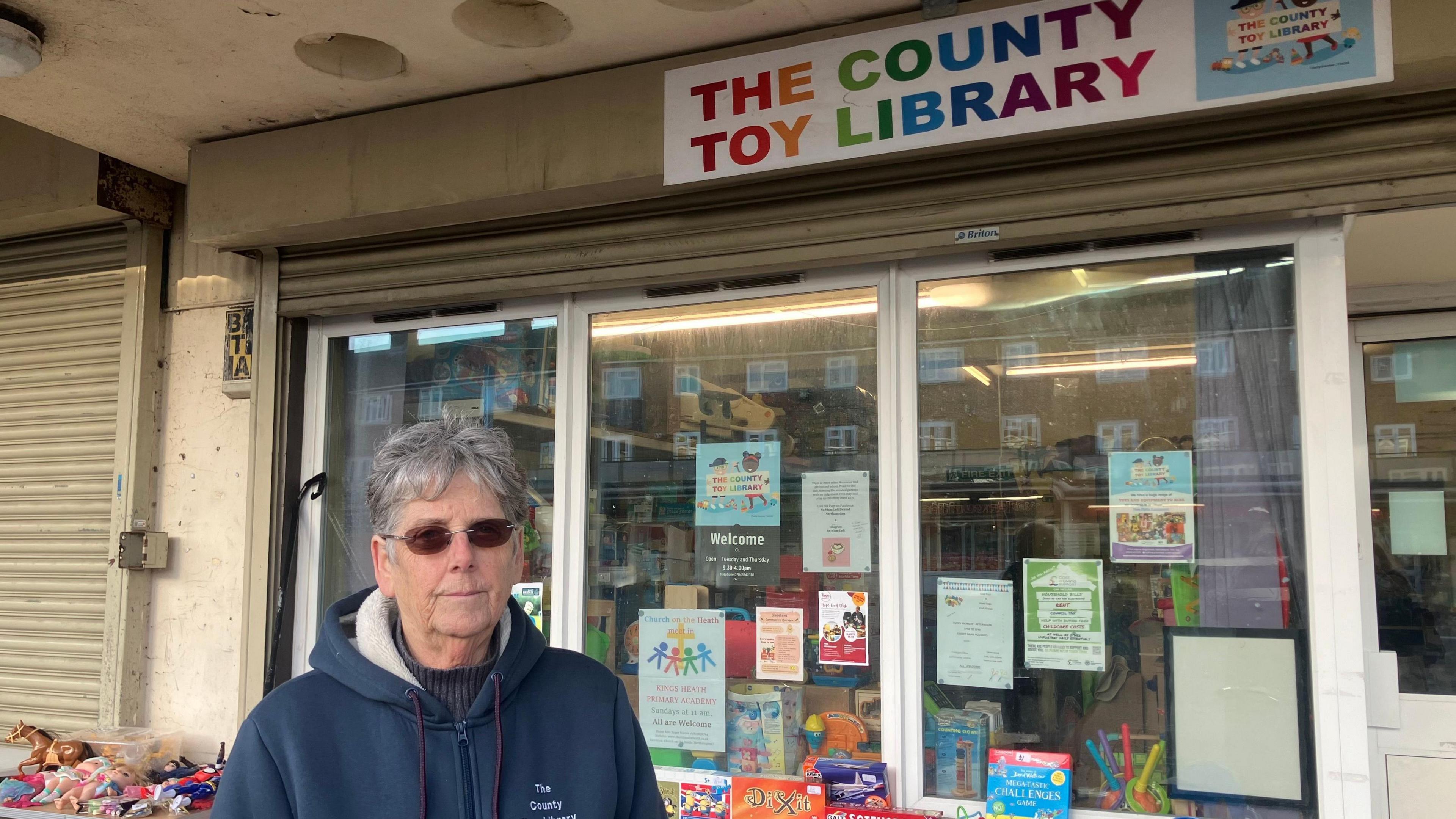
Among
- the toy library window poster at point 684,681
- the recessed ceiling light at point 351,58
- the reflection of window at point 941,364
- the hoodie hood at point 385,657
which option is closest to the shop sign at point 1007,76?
the reflection of window at point 941,364

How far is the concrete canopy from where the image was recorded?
353cm

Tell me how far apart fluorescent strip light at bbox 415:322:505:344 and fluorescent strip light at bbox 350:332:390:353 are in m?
0.18

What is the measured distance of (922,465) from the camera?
3.79 meters

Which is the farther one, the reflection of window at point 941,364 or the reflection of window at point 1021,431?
the reflection of window at point 941,364

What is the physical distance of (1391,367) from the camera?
4.41 meters

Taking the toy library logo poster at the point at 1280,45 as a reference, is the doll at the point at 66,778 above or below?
below

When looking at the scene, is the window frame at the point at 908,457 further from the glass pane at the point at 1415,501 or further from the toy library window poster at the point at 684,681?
the toy library window poster at the point at 684,681

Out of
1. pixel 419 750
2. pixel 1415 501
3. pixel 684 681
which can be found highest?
pixel 1415 501

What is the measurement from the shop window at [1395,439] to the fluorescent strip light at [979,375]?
194 centimetres

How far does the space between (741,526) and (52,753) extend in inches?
124

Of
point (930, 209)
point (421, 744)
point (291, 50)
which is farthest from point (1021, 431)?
point (291, 50)

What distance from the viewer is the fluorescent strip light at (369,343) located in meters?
4.82

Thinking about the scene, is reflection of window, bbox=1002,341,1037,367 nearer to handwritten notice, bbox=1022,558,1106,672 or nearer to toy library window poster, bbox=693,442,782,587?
handwritten notice, bbox=1022,558,1106,672

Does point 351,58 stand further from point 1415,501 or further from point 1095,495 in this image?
point 1415,501
